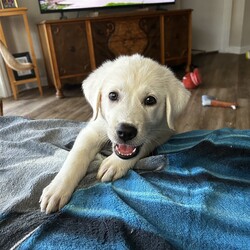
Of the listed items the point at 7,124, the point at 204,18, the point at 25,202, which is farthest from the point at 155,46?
the point at 25,202

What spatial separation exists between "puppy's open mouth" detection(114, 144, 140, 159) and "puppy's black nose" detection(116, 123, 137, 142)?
73 millimetres

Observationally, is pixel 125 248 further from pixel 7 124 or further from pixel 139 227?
pixel 7 124

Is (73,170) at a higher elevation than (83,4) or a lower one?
lower

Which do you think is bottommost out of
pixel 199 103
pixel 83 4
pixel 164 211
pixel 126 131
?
pixel 199 103

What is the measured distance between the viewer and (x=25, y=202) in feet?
2.81

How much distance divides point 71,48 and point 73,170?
2.66 m

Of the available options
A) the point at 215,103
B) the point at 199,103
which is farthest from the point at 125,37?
the point at 215,103

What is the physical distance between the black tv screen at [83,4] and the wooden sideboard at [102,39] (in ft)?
0.94

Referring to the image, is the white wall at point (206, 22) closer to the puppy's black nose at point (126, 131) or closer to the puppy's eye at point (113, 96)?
the puppy's eye at point (113, 96)

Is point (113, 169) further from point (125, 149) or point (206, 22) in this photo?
point (206, 22)

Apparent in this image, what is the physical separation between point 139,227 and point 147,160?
0.37 metres

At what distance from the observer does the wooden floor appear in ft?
7.77

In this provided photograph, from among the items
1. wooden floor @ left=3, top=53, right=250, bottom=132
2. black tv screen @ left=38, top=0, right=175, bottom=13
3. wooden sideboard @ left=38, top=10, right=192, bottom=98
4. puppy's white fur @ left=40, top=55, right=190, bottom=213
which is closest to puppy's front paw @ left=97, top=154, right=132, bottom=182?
puppy's white fur @ left=40, top=55, right=190, bottom=213

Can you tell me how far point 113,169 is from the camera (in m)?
0.98
